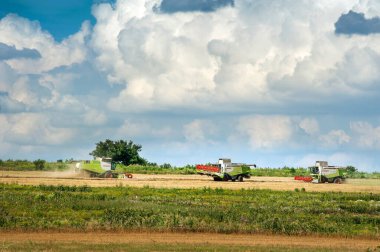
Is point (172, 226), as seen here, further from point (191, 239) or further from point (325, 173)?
point (325, 173)

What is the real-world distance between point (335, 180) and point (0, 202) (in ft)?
215

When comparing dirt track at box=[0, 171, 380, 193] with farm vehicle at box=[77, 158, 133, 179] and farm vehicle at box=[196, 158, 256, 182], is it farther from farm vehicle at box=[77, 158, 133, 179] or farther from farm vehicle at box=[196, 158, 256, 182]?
farm vehicle at box=[196, 158, 256, 182]

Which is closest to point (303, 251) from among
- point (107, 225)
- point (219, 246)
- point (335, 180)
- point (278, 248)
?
point (278, 248)

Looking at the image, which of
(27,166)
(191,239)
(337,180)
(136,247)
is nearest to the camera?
(136,247)

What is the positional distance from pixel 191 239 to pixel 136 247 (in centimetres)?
492

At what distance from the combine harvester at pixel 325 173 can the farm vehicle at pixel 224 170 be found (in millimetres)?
12035

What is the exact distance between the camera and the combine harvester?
10188cm

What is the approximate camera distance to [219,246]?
1289 inches

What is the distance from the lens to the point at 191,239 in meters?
35.7

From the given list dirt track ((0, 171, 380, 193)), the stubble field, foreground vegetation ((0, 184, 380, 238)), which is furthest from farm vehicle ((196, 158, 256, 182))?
the stubble field

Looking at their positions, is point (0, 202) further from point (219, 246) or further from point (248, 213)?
point (219, 246)

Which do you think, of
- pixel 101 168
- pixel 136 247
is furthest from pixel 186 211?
pixel 101 168

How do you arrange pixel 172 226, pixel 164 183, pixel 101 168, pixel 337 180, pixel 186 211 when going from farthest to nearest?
1. pixel 337 180
2. pixel 101 168
3. pixel 164 183
4. pixel 186 211
5. pixel 172 226

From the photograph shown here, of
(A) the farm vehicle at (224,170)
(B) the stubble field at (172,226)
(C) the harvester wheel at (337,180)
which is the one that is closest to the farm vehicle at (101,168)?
(A) the farm vehicle at (224,170)
